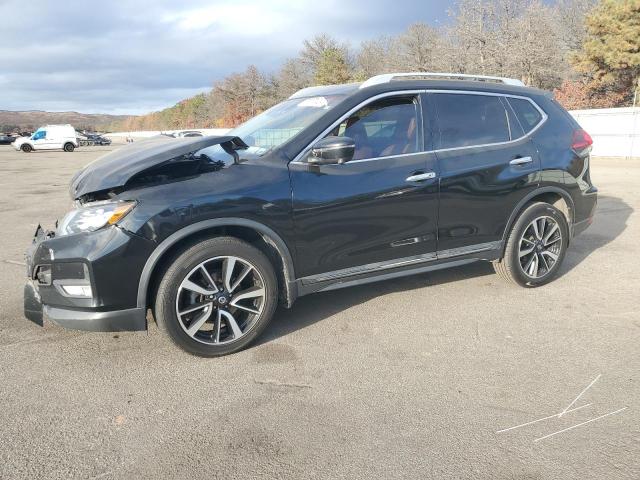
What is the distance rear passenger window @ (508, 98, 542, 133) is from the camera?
4.62 m

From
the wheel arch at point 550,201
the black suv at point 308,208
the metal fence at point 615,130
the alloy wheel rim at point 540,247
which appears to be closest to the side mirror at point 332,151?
the black suv at point 308,208

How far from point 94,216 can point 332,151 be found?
5.28 ft

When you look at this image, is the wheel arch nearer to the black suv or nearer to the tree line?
the black suv

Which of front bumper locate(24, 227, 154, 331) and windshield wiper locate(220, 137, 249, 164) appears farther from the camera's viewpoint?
windshield wiper locate(220, 137, 249, 164)

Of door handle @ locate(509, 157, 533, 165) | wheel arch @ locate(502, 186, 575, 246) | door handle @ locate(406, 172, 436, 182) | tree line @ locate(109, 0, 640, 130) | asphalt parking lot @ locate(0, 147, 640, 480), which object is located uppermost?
tree line @ locate(109, 0, 640, 130)

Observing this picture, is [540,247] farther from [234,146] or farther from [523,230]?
[234,146]

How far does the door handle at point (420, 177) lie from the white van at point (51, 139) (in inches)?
1722

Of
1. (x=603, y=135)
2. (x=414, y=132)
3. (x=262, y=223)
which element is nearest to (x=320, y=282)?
(x=262, y=223)

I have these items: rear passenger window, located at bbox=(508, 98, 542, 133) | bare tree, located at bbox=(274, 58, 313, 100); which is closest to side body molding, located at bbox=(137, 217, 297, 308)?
rear passenger window, located at bbox=(508, 98, 542, 133)

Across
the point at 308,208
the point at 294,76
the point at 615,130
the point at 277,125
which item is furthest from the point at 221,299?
the point at 294,76

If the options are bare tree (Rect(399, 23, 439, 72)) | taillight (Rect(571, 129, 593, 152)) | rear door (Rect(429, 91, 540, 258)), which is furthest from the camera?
bare tree (Rect(399, 23, 439, 72))

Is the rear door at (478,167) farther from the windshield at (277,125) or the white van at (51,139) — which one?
the white van at (51,139)

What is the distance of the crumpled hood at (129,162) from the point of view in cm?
323

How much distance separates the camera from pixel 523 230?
15.0ft
